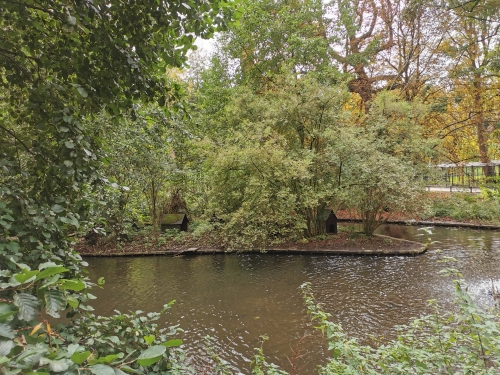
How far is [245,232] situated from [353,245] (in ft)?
13.6

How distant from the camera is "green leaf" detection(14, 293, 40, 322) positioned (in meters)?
0.93

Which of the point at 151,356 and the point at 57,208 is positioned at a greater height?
the point at 57,208

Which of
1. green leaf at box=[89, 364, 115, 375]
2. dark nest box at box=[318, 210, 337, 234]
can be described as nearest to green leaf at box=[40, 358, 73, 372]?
green leaf at box=[89, 364, 115, 375]

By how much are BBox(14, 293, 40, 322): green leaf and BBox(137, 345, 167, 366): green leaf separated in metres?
0.36

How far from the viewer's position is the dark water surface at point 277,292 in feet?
17.0

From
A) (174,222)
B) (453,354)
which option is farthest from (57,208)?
(174,222)

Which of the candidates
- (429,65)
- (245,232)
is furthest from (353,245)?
(429,65)

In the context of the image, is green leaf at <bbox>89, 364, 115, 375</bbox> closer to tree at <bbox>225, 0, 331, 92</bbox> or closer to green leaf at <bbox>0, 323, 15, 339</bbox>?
green leaf at <bbox>0, 323, 15, 339</bbox>

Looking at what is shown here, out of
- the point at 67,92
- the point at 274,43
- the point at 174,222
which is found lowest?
the point at 174,222

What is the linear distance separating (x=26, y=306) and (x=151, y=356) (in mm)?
428

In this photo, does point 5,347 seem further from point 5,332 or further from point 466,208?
point 466,208

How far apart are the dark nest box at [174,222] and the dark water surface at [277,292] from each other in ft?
9.24

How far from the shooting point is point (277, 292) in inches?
287

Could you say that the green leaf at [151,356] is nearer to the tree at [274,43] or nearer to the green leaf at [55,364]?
the green leaf at [55,364]
